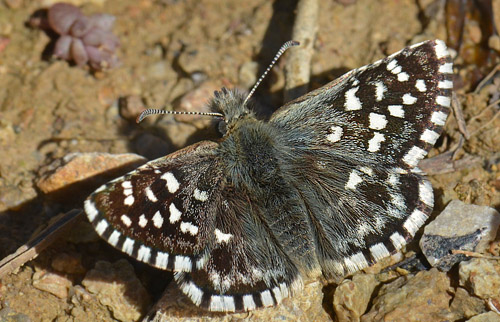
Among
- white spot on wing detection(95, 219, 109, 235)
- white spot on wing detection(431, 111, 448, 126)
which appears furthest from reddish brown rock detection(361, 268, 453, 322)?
white spot on wing detection(95, 219, 109, 235)

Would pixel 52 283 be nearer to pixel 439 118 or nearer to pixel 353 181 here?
pixel 353 181

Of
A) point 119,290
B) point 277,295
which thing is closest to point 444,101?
point 277,295

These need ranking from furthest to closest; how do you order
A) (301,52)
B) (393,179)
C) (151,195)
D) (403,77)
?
(301,52)
(403,77)
(393,179)
(151,195)

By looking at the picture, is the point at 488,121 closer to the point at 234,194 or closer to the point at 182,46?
the point at 234,194

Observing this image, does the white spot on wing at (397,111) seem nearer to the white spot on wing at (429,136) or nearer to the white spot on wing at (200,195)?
the white spot on wing at (429,136)

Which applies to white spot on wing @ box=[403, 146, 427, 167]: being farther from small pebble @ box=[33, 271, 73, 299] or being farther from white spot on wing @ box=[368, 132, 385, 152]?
small pebble @ box=[33, 271, 73, 299]

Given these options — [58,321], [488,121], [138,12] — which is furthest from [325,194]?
[138,12]

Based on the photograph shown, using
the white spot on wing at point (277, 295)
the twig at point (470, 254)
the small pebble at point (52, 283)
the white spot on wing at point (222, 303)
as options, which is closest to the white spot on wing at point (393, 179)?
the twig at point (470, 254)
